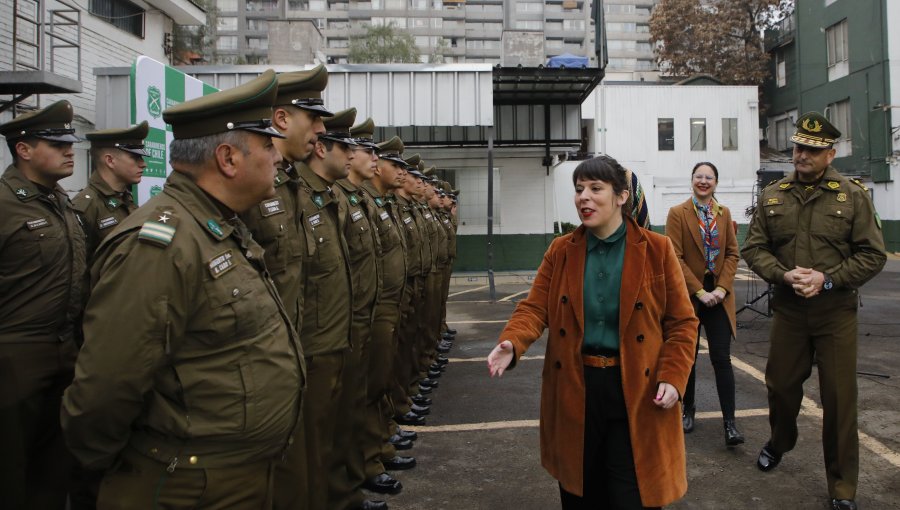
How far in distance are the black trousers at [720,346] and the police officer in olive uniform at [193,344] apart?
3876 mm

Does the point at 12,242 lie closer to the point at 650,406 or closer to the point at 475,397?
the point at 650,406

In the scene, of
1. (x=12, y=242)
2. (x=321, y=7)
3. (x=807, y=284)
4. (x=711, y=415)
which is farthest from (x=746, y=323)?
(x=321, y=7)

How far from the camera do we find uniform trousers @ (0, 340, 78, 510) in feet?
10.4

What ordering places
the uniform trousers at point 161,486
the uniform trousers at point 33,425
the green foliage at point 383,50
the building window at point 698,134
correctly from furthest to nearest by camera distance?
the green foliage at point 383,50 < the building window at point 698,134 < the uniform trousers at point 33,425 < the uniform trousers at point 161,486

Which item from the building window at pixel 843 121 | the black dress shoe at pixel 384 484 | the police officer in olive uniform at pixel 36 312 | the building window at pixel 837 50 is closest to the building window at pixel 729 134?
the building window at pixel 843 121

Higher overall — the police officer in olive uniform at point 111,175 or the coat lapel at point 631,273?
the police officer in olive uniform at point 111,175

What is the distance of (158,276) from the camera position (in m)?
1.85

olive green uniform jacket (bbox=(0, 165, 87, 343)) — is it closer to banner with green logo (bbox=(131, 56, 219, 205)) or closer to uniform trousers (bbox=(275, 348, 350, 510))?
banner with green logo (bbox=(131, 56, 219, 205))

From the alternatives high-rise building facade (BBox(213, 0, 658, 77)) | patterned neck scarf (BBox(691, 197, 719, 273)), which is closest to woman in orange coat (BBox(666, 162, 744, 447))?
patterned neck scarf (BBox(691, 197, 719, 273))

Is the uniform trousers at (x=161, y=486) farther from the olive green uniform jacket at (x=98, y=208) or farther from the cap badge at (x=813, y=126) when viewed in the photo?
the cap badge at (x=813, y=126)

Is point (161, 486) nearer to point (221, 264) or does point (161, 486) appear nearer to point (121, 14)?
point (221, 264)

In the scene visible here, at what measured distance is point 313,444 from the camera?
11.1 feet

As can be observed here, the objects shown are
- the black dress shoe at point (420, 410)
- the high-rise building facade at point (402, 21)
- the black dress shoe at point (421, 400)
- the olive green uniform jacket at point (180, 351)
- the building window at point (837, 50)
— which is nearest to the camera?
the olive green uniform jacket at point (180, 351)

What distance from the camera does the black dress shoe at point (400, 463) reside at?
15.5 ft
